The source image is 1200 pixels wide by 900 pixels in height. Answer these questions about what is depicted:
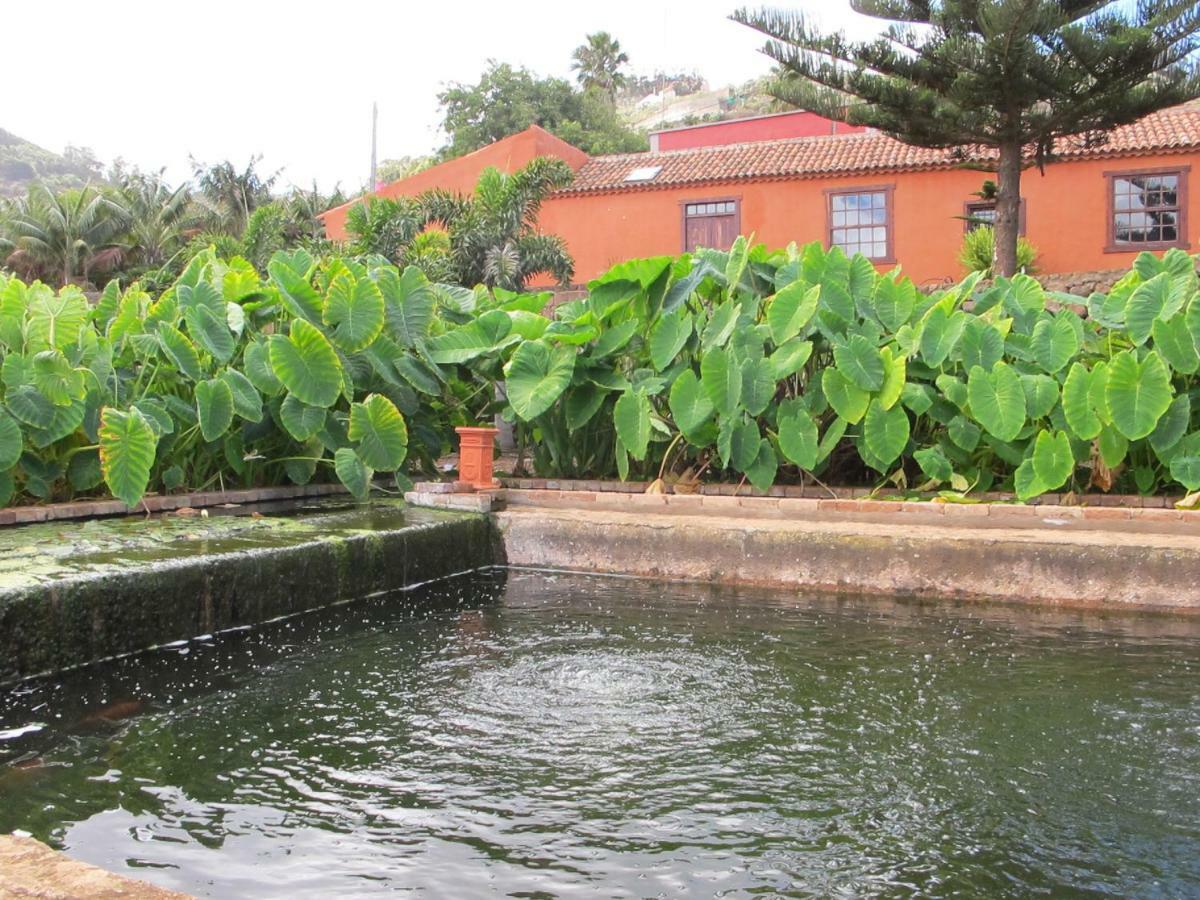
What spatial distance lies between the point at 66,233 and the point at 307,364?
22.6 m

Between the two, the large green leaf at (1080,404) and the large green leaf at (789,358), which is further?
the large green leaf at (789,358)

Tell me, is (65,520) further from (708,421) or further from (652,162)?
(652,162)

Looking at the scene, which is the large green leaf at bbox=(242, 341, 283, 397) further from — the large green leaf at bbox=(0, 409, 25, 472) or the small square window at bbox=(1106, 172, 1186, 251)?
the small square window at bbox=(1106, 172, 1186, 251)

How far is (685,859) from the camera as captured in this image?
114 inches

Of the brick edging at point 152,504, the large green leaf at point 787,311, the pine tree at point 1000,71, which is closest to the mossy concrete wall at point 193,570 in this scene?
the brick edging at point 152,504

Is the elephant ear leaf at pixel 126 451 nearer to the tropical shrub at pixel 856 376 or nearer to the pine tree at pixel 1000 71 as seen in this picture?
the tropical shrub at pixel 856 376

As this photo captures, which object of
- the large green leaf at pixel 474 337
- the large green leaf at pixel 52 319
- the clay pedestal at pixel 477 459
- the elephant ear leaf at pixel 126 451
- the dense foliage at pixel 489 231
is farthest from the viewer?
the dense foliage at pixel 489 231

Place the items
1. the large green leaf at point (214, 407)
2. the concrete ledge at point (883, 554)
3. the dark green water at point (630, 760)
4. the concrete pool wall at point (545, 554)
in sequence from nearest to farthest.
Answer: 1. the dark green water at point (630, 760)
2. the concrete pool wall at point (545, 554)
3. the concrete ledge at point (883, 554)
4. the large green leaf at point (214, 407)

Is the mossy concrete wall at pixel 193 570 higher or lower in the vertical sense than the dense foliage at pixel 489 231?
lower

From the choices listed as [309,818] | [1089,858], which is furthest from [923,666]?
[309,818]

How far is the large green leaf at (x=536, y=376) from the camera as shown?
7.46 meters

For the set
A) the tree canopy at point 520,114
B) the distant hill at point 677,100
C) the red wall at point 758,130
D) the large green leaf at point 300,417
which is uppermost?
the distant hill at point 677,100

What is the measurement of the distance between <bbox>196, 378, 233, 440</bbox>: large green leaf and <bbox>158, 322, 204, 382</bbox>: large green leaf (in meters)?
0.19

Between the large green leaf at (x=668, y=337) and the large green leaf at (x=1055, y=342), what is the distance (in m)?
2.12
